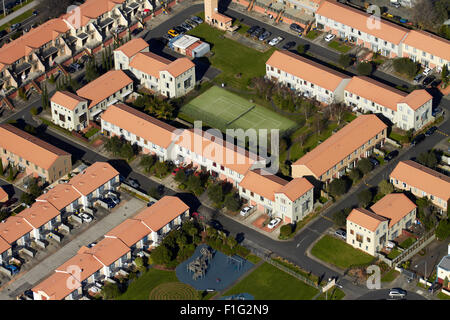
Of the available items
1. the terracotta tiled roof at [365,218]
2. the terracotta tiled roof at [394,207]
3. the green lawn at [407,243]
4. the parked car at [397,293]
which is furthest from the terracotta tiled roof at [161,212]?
the parked car at [397,293]

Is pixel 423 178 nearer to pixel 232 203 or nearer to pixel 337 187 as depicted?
pixel 337 187

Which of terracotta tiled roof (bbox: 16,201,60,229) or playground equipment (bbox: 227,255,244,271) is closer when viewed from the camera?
playground equipment (bbox: 227,255,244,271)

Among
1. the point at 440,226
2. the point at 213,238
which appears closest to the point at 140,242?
the point at 213,238

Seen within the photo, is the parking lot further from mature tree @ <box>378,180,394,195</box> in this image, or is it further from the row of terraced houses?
mature tree @ <box>378,180,394,195</box>

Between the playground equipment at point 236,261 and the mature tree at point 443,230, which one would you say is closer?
the playground equipment at point 236,261

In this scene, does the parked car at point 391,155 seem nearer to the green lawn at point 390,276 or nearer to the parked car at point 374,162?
the parked car at point 374,162

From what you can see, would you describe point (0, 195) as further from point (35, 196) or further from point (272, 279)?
point (272, 279)

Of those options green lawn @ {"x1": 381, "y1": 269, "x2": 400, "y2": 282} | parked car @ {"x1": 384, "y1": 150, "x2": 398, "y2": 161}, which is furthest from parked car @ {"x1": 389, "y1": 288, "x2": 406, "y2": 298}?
parked car @ {"x1": 384, "y1": 150, "x2": 398, "y2": 161}
